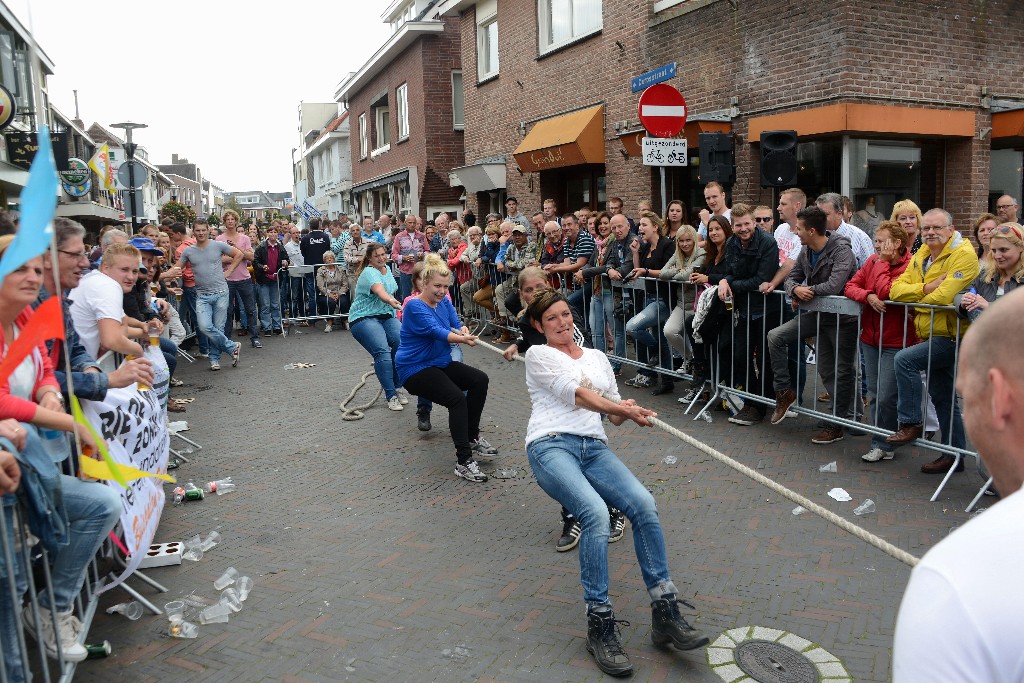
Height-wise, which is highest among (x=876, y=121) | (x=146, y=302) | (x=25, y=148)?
(x=25, y=148)

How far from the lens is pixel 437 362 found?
23.2ft

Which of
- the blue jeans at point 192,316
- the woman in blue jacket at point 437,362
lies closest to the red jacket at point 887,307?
the woman in blue jacket at point 437,362

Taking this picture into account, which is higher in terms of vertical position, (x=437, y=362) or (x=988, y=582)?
(x=988, y=582)

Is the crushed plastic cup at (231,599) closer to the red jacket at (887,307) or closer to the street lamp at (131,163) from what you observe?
the red jacket at (887,307)

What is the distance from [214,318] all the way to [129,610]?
8593mm

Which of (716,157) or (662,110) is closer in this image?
(662,110)

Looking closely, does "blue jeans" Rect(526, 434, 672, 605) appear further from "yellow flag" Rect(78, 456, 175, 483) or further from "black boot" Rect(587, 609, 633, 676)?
"yellow flag" Rect(78, 456, 175, 483)

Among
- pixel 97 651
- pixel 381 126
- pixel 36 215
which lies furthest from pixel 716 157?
pixel 381 126

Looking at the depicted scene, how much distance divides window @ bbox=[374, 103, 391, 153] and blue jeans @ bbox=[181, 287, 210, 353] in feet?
63.8

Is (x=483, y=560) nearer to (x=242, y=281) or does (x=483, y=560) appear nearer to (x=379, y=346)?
(x=379, y=346)

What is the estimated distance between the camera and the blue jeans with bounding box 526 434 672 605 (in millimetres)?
3859

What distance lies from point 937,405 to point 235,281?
11.4m

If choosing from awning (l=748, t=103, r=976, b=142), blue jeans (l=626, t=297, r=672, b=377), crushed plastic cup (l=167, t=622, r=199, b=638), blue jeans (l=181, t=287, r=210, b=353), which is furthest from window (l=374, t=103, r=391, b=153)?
crushed plastic cup (l=167, t=622, r=199, b=638)

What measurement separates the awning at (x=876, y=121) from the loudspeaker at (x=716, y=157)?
0.75m
